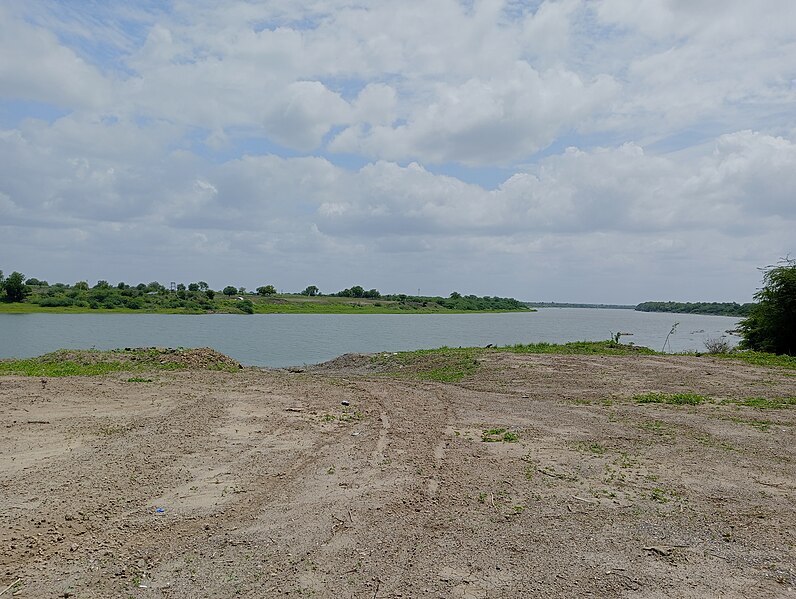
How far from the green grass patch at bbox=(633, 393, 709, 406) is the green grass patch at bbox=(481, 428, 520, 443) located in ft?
17.5

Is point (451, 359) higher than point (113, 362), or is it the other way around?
point (451, 359)

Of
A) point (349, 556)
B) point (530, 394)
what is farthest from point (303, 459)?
point (530, 394)

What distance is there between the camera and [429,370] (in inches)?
822

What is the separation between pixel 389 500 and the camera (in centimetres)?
662

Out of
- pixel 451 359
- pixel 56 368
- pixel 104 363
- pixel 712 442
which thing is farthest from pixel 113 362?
pixel 712 442

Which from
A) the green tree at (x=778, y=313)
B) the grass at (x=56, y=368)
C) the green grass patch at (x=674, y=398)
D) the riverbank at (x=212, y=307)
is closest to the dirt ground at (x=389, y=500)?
the green grass patch at (x=674, y=398)

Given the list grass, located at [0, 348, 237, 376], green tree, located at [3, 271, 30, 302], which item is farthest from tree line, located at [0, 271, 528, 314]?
grass, located at [0, 348, 237, 376]

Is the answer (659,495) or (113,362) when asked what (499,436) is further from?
(113,362)

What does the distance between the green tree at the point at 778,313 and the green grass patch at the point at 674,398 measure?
1497cm

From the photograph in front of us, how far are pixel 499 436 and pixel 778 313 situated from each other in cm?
2260

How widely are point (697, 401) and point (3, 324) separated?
53438 millimetres

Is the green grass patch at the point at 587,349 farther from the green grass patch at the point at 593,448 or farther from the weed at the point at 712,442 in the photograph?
the green grass patch at the point at 593,448

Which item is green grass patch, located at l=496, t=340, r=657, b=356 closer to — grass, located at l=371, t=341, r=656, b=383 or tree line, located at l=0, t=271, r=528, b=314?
grass, located at l=371, t=341, r=656, b=383

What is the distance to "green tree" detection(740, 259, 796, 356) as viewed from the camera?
1016 inches
